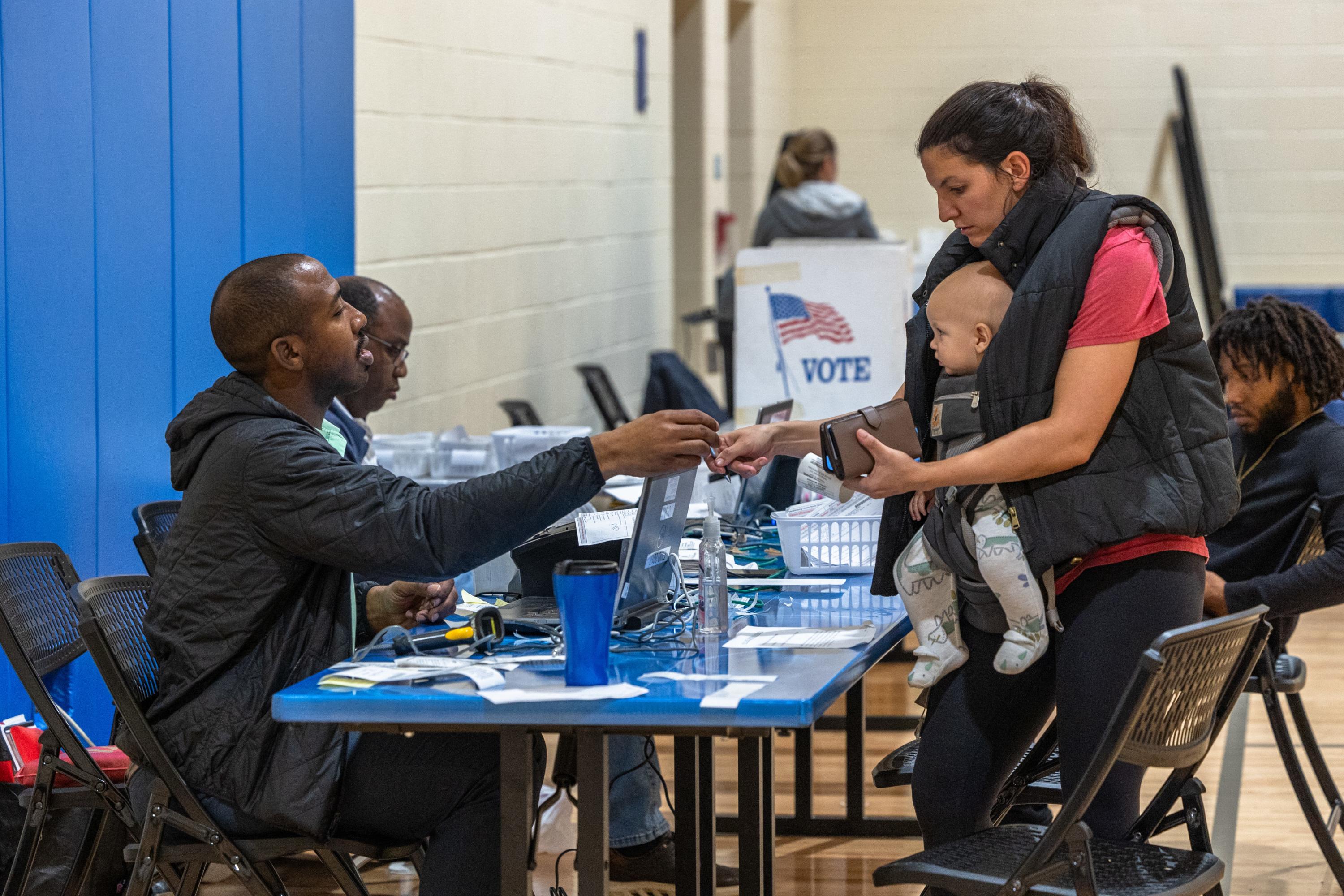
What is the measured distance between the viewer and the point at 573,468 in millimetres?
2082

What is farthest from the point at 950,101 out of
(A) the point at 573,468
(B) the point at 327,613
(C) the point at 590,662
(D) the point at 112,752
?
(D) the point at 112,752

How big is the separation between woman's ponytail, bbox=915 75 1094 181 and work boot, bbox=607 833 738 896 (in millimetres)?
1577

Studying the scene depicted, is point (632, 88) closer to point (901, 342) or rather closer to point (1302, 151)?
point (901, 342)

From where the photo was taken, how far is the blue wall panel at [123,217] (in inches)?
117

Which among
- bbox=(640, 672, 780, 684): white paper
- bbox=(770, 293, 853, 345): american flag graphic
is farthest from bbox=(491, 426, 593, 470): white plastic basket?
bbox=(640, 672, 780, 684): white paper

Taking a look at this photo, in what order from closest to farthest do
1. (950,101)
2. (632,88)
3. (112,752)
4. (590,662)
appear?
(590,662)
(950,101)
(112,752)
(632,88)

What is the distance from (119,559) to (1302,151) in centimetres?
942

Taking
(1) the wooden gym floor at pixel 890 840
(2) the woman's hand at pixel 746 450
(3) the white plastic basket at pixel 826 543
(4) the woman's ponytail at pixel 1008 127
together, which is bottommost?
(1) the wooden gym floor at pixel 890 840

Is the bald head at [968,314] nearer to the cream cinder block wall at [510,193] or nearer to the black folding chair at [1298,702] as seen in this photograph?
the black folding chair at [1298,702]

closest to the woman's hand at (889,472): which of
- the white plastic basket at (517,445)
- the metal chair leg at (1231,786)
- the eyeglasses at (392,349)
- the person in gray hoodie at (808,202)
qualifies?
the metal chair leg at (1231,786)

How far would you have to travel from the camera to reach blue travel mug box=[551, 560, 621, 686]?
6.10ft

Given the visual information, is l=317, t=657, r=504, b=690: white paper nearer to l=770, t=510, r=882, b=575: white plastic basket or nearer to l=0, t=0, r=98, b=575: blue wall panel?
l=770, t=510, r=882, b=575: white plastic basket

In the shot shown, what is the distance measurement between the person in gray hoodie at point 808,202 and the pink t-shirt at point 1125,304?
4.70 meters

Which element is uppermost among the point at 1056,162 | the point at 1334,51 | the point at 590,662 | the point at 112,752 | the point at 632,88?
the point at 1334,51
